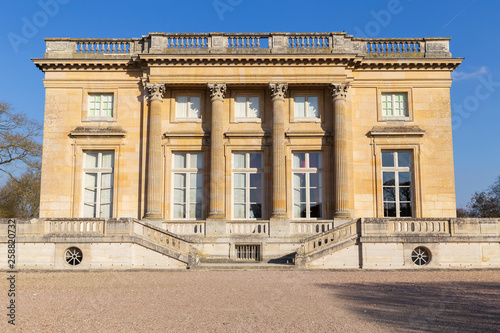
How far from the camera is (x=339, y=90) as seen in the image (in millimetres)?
22328

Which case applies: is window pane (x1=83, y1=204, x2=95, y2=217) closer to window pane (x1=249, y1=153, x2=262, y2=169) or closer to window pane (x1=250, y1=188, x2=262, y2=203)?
window pane (x1=250, y1=188, x2=262, y2=203)

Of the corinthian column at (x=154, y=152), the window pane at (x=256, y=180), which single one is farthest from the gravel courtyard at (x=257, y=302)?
the window pane at (x=256, y=180)

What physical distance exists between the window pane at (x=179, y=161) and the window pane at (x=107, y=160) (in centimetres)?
307

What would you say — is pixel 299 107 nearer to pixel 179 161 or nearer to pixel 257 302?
pixel 179 161

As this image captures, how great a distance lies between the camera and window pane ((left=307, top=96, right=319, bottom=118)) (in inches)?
912

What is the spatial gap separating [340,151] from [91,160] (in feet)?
38.6

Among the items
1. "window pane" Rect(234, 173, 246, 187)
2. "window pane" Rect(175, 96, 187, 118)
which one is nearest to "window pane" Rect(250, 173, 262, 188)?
"window pane" Rect(234, 173, 246, 187)

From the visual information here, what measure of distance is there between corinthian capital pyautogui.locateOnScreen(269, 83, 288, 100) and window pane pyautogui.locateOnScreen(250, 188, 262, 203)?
173 inches

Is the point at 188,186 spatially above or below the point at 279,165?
below

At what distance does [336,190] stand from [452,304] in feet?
40.4

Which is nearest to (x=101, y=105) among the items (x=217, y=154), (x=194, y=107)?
(x=194, y=107)

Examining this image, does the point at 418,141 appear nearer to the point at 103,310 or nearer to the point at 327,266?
the point at 327,266

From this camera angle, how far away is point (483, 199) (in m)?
48.1

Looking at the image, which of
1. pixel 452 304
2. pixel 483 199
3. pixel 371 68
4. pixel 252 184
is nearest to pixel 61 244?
pixel 252 184
